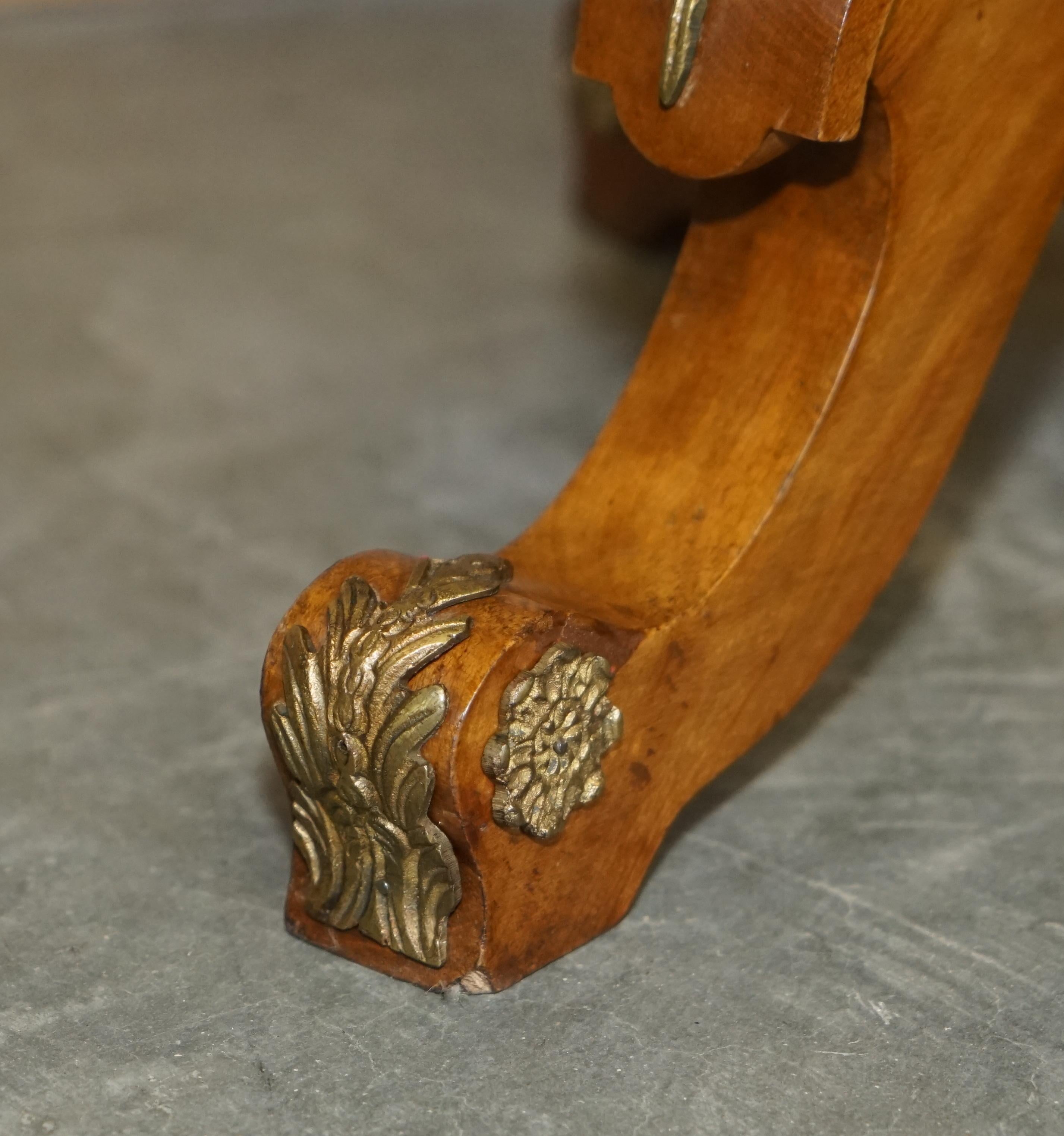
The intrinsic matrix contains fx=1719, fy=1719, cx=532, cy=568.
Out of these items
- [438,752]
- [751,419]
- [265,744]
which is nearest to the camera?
[438,752]

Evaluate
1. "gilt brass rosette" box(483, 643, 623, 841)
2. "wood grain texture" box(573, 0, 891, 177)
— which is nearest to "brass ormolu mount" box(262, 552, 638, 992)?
"gilt brass rosette" box(483, 643, 623, 841)

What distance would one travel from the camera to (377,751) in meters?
0.88

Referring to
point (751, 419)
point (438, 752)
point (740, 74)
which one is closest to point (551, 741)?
point (438, 752)

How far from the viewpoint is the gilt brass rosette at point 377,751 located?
34.4 inches

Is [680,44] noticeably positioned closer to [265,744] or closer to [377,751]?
[377,751]

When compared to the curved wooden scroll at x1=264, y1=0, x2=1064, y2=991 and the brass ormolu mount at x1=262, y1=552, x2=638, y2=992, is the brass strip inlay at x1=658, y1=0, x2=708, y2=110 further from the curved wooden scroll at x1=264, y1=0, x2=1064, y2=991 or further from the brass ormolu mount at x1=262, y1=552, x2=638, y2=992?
the brass ormolu mount at x1=262, y1=552, x2=638, y2=992

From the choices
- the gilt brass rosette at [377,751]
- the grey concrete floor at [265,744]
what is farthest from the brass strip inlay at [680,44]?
the grey concrete floor at [265,744]

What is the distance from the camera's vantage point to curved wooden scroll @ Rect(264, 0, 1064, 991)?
881mm

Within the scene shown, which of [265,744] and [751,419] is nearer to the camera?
[751,419]

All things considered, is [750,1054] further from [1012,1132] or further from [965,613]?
[965,613]

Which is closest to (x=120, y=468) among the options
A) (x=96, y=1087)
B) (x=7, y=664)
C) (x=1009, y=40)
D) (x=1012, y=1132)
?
(x=7, y=664)

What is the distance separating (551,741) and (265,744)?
1.18 feet

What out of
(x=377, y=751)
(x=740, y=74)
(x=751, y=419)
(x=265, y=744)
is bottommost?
(x=265, y=744)

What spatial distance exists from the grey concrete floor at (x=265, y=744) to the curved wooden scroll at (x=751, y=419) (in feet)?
0.25
